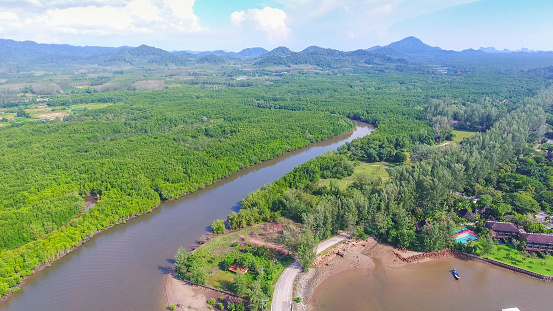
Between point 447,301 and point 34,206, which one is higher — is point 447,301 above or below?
below

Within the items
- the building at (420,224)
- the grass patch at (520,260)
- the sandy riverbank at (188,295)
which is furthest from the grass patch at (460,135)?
the sandy riverbank at (188,295)

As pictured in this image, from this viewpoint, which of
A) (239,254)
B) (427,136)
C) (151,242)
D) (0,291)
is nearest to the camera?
(0,291)

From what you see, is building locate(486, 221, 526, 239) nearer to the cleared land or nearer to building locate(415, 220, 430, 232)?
building locate(415, 220, 430, 232)

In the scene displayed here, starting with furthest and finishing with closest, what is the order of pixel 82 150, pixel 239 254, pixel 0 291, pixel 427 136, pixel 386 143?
pixel 427 136 → pixel 386 143 → pixel 82 150 → pixel 239 254 → pixel 0 291

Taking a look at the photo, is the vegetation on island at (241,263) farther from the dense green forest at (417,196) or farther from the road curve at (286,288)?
the dense green forest at (417,196)

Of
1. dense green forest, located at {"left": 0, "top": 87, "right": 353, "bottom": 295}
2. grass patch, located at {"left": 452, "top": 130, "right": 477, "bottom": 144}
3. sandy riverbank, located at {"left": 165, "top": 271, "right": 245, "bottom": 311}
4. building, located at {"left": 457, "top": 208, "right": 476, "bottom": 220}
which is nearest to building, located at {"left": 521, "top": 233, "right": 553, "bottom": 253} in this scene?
building, located at {"left": 457, "top": 208, "right": 476, "bottom": 220}

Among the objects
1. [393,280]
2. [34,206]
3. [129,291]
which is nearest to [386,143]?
[393,280]

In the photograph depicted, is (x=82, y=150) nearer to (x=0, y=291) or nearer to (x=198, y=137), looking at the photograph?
(x=198, y=137)

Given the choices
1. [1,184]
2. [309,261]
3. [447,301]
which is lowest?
[447,301]
